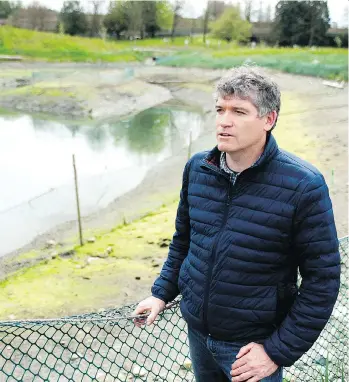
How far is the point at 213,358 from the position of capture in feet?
6.76

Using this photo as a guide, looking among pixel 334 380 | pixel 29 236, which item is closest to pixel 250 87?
pixel 334 380

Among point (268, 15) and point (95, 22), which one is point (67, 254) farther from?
point (268, 15)

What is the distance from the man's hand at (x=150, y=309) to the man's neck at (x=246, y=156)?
755 mm

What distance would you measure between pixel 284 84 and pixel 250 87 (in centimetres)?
3465

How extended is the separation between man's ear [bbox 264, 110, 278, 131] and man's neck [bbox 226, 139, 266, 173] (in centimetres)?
6

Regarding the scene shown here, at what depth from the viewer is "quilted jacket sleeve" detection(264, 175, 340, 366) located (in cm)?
171

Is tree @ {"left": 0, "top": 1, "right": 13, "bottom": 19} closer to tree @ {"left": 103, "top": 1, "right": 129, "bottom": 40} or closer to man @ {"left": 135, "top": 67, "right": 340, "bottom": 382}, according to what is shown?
tree @ {"left": 103, "top": 1, "right": 129, "bottom": 40}

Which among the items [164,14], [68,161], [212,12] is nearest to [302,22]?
[164,14]

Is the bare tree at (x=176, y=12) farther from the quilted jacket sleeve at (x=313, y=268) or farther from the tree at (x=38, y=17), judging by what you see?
the quilted jacket sleeve at (x=313, y=268)

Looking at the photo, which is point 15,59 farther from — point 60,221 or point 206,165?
point 206,165

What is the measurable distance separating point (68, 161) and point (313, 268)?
50.6ft

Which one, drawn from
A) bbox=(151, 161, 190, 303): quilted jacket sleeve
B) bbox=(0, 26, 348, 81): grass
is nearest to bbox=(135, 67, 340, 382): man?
bbox=(151, 161, 190, 303): quilted jacket sleeve

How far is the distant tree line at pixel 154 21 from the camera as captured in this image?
53.4 meters

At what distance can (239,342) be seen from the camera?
6.30ft
